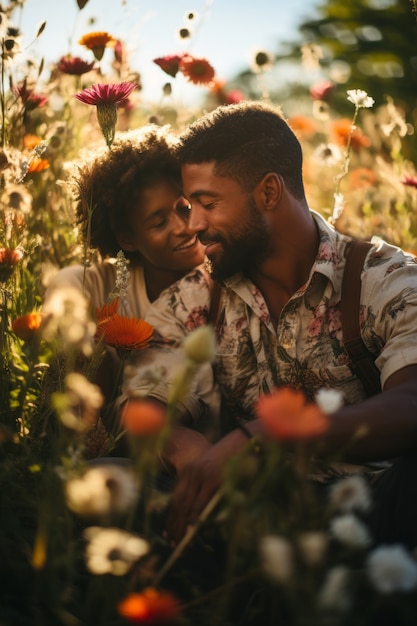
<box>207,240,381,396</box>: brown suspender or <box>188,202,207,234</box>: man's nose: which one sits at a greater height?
<box>188,202,207,234</box>: man's nose

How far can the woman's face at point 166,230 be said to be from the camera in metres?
2.89

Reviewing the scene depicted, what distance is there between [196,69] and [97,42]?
0.47 m

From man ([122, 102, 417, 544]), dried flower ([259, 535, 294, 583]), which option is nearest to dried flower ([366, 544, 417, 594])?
dried flower ([259, 535, 294, 583])

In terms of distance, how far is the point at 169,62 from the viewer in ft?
10.4

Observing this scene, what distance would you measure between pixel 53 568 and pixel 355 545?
1.69ft

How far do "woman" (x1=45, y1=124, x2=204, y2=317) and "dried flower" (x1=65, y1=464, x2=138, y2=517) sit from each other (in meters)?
1.66

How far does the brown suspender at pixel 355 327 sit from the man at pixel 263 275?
0.03 m

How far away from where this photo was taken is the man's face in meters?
2.50

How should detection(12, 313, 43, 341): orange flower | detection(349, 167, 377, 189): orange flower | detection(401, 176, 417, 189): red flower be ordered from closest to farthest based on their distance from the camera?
detection(12, 313, 43, 341): orange flower
detection(401, 176, 417, 189): red flower
detection(349, 167, 377, 189): orange flower

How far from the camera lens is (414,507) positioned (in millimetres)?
1920

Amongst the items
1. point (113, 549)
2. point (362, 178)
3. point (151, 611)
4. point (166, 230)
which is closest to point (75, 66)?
point (166, 230)

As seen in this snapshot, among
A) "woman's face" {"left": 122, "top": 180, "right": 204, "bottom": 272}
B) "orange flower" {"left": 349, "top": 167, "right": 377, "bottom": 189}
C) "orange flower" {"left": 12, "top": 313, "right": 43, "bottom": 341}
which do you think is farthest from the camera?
"orange flower" {"left": 349, "top": 167, "right": 377, "bottom": 189}

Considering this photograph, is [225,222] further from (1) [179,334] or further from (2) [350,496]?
(2) [350,496]

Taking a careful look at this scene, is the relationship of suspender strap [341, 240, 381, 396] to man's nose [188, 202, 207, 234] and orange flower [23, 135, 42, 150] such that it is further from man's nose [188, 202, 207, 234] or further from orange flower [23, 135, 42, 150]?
orange flower [23, 135, 42, 150]
